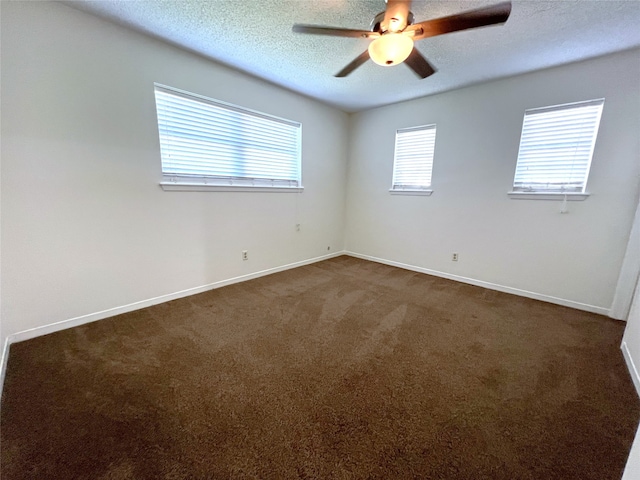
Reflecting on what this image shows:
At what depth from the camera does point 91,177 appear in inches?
84.2

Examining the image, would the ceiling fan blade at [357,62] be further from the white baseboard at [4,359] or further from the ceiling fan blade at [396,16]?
the white baseboard at [4,359]

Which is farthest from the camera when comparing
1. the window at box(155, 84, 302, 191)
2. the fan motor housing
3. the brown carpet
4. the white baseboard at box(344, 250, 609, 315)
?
the white baseboard at box(344, 250, 609, 315)

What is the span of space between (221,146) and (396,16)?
2.13 metres

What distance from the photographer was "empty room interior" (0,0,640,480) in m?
1.29

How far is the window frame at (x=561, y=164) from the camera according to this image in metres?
2.53

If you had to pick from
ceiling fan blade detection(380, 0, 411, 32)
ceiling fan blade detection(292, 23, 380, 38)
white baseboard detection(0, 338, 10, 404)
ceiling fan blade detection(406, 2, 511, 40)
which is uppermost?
ceiling fan blade detection(380, 0, 411, 32)

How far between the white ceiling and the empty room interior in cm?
2

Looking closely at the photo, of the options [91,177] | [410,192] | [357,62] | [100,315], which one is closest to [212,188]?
[91,177]

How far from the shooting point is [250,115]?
315 centimetres

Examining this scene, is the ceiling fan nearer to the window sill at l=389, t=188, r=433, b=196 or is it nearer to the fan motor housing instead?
the fan motor housing

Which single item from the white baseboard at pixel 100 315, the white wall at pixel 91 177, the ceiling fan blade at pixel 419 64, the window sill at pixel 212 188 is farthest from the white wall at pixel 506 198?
the white baseboard at pixel 100 315

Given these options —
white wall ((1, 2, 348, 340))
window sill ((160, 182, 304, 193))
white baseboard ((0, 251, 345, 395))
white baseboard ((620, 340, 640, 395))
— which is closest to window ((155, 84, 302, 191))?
window sill ((160, 182, 304, 193))

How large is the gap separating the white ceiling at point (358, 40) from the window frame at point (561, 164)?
416 millimetres

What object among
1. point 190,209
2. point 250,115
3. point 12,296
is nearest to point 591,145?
point 250,115
